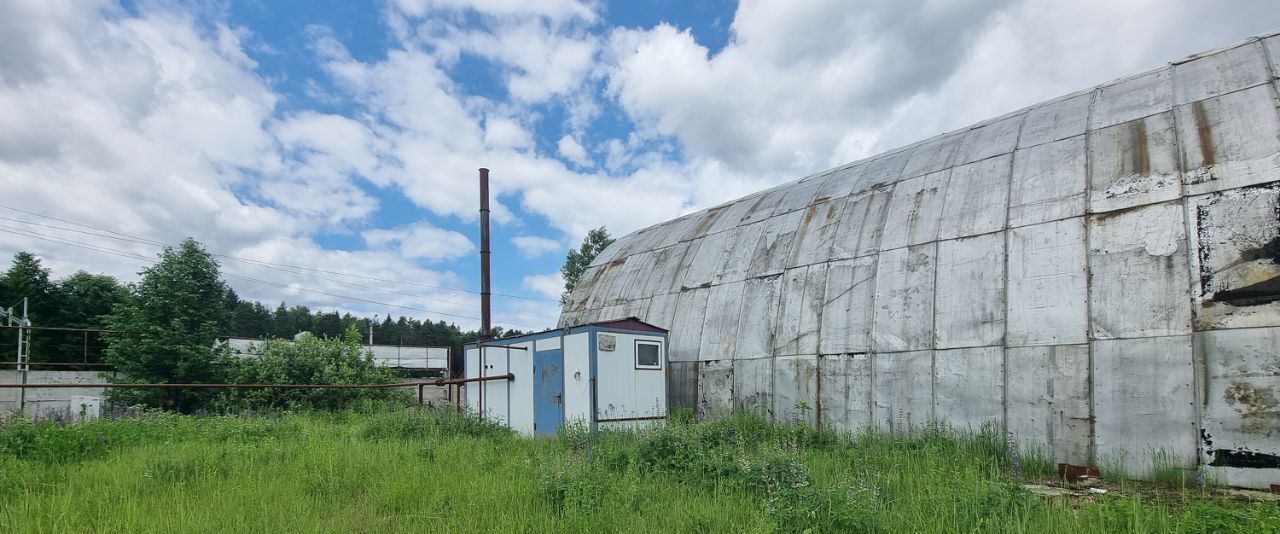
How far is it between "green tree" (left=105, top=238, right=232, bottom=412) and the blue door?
1196 centimetres

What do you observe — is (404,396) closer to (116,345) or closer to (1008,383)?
(116,345)

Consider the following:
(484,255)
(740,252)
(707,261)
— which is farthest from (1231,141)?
(484,255)

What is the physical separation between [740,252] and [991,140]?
Answer: 564 cm

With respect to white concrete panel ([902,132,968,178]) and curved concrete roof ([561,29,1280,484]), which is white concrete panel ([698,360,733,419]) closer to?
curved concrete roof ([561,29,1280,484])

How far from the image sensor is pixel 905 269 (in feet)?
35.4

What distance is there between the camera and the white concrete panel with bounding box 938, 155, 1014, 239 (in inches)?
394

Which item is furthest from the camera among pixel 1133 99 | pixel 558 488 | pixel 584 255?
pixel 584 255

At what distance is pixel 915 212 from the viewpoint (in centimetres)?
1138

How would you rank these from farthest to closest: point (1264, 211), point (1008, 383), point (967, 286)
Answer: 1. point (967, 286)
2. point (1008, 383)
3. point (1264, 211)

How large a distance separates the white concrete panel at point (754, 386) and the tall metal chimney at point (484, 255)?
33.0ft

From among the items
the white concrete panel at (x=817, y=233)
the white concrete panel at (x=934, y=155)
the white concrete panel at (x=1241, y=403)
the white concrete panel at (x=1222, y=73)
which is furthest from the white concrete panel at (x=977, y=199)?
the white concrete panel at (x=1241, y=403)

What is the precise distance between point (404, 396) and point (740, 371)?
11979 millimetres

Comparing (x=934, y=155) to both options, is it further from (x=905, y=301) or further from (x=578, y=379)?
(x=578, y=379)

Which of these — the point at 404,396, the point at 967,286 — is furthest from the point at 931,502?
the point at 404,396
